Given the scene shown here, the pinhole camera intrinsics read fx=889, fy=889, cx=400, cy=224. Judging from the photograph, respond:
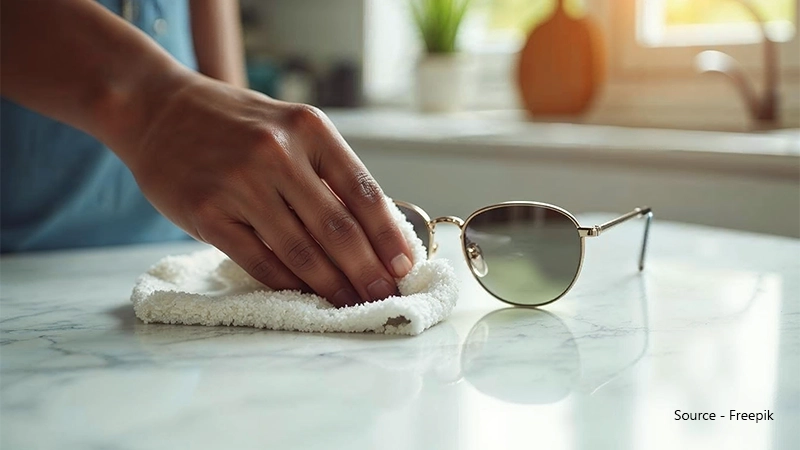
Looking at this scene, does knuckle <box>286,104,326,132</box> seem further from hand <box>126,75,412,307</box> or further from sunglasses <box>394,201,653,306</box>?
sunglasses <box>394,201,653,306</box>

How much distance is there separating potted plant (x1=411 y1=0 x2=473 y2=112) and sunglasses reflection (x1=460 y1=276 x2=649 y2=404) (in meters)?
1.87

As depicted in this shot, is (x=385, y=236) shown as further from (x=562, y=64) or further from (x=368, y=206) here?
(x=562, y=64)

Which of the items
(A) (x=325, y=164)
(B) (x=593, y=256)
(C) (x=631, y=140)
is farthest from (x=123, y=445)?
(C) (x=631, y=140)

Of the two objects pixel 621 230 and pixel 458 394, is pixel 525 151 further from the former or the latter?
pixel 458 394

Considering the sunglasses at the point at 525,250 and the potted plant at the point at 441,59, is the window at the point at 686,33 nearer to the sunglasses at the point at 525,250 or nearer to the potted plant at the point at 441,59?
the potted plant at the point at 441,59

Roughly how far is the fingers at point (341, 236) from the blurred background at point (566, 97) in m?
0.99

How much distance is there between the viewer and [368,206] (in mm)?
665

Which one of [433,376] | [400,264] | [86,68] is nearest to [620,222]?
[400,264]

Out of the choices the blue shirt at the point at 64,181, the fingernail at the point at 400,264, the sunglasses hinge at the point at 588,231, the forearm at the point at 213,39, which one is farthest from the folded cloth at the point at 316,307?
the forearm at the point at 213,39

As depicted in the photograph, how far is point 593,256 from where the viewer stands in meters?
0.92

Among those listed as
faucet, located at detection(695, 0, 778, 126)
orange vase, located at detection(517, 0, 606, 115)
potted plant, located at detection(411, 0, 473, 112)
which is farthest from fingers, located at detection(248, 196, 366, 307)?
potted plant, located at detection(411, 0, 473, 112)

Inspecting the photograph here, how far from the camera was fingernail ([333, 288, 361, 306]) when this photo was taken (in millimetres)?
659

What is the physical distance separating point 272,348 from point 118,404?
130 mm

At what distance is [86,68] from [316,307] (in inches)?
14.4
